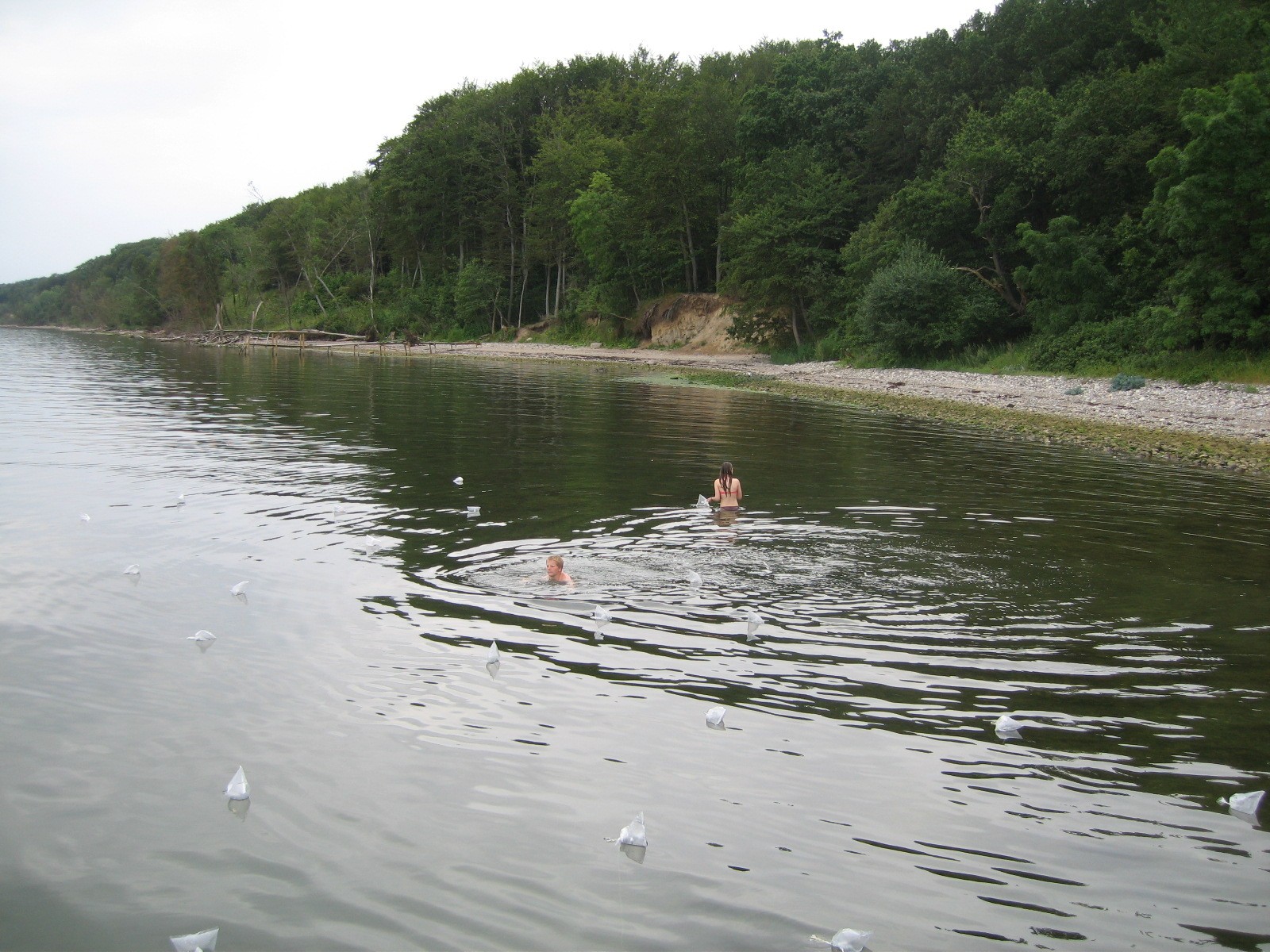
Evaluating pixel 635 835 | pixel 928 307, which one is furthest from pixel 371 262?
pixel 635 835

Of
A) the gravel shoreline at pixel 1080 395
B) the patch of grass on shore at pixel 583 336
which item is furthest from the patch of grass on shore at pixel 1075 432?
the patch of grass on shore at pixel 583 336

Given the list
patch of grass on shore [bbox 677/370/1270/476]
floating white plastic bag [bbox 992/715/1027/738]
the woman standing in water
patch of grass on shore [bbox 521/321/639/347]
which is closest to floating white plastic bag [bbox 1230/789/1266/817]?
floating white plastic bag [bbox 992/715/1027/738]

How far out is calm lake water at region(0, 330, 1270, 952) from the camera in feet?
18.2

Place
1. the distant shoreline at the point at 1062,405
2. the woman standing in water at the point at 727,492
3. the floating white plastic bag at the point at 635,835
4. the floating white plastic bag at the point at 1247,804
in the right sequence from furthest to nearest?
the distant shoreline at the point at 1062,405, the woman standing in water at the point at 727,492, the floating white plastic bag at the point at 1247,804, the floating white plastic bag at the point at 635,835

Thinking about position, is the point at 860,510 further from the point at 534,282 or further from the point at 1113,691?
the point at 534,282

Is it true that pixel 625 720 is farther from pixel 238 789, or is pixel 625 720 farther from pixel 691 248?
pixel 691 248

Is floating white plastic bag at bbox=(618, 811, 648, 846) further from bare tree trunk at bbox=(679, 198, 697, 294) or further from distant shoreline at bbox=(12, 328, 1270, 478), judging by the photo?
bare tree trunk at bbox=(679, 198, 697, 294)

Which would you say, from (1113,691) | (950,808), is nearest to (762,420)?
(1113,691)

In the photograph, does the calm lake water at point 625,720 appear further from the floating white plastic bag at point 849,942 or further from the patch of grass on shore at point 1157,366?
the patch of grass on shore at point 1157,366

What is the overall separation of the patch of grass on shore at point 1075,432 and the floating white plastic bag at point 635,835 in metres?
21.3

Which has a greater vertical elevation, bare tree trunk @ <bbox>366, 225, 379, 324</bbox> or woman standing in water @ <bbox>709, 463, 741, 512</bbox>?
bare tree trunk @ <bbox>366, 225, 379, 324</bbox>

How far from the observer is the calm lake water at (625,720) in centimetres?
554

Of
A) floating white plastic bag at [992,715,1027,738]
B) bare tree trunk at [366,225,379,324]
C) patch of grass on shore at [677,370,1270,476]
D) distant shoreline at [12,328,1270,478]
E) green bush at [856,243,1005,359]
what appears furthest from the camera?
bare tree trunk at [366,225,379,324]

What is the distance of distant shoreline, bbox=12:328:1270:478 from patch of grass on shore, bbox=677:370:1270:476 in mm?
27
